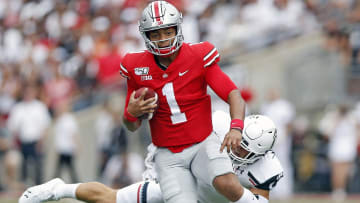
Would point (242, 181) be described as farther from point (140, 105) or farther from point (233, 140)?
point (140, 105)

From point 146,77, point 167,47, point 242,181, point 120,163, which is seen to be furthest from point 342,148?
point 167,47

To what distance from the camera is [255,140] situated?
5.64 metres

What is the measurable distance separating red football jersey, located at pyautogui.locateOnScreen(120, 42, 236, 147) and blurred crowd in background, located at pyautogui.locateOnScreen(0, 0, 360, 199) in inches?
204

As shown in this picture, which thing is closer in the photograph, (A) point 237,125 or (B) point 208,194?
(A) point 237,125

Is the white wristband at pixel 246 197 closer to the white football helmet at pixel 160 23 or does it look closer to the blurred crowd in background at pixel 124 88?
the white football helmet at pixel 160 23

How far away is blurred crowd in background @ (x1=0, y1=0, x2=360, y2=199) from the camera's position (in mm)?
10789

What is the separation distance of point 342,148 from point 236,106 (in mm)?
5432

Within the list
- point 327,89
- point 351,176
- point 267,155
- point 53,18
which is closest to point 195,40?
point 327,89

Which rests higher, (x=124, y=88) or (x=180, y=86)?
(x=180, y=86)

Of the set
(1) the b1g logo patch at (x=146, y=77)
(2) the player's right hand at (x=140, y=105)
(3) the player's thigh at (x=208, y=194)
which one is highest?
(1) the b1g logo patch at (x=146, y=77)

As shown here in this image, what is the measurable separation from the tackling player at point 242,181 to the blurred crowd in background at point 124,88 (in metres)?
4.64

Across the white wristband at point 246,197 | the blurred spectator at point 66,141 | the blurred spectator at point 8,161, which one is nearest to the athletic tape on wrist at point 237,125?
the white wristband at point 246,197

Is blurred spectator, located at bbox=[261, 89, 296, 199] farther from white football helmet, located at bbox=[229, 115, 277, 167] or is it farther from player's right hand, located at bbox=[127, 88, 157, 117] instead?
player's right hand, located at bbox=[127, 88, 157, 117]

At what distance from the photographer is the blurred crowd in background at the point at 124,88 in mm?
10789
